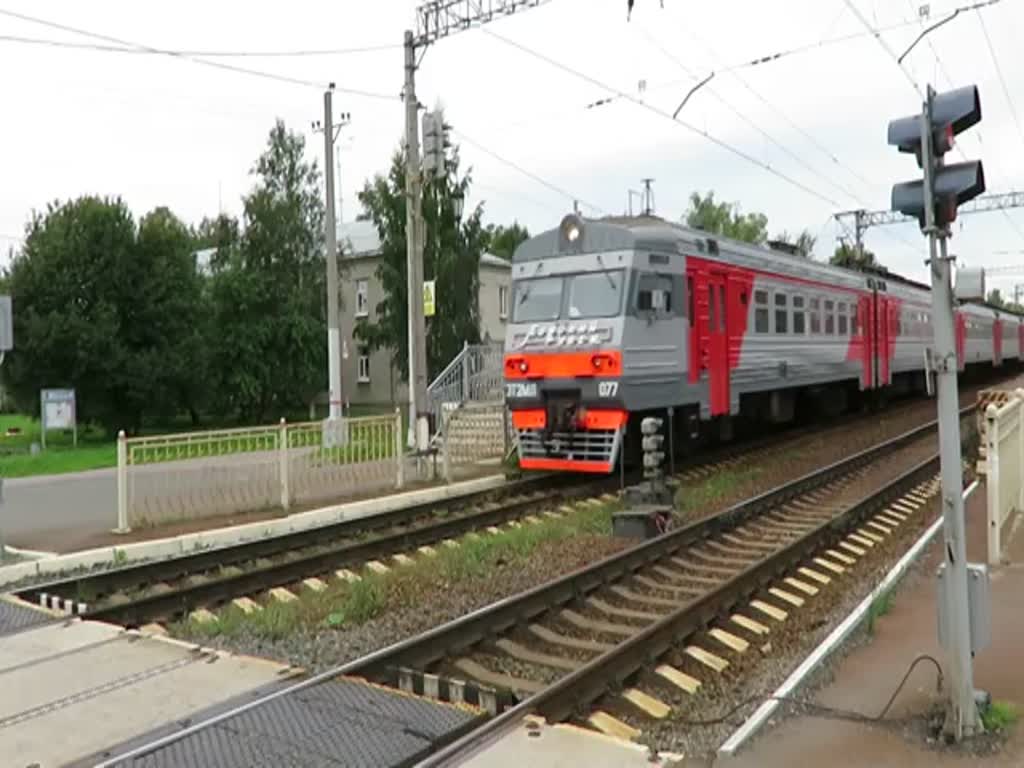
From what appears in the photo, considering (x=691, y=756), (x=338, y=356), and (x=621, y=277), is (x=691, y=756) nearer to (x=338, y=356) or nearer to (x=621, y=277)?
→ (x=621, y=277)

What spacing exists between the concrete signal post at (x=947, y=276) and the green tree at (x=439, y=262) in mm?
28618

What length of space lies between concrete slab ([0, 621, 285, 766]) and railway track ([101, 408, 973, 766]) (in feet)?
1.54

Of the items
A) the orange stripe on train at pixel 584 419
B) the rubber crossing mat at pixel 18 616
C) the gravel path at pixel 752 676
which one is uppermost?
the orange stripe on train at pixel 584 419

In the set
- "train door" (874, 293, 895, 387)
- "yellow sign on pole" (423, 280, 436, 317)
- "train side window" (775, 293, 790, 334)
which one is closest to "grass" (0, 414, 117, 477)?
"yellow sign on pole" (423, 280, 436, 317)

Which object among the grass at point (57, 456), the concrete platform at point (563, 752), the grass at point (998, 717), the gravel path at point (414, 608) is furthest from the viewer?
the grass at point (57, 456)

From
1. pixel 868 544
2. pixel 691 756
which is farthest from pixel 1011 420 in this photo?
pixel 691 756

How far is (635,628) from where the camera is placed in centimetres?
670

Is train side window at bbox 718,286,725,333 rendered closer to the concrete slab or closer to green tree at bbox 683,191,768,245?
the concrete slab

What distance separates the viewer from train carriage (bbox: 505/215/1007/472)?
1237cm

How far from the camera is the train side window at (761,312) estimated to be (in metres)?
15.3

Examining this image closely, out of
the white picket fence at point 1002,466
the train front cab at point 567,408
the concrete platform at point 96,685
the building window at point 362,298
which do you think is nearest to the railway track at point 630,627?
the concrete platform at point 96,685

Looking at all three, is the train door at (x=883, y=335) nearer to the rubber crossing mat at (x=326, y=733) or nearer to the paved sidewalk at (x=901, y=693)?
the paved sidewalk at (x=901, y=693)

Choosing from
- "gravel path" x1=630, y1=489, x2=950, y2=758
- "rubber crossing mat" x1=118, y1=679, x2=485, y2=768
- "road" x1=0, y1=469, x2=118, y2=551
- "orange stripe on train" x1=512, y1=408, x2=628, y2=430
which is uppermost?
"orange stripe on train" x1=512, y1=408, x2=628, y2=430

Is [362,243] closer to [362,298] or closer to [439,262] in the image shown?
[362,298]
